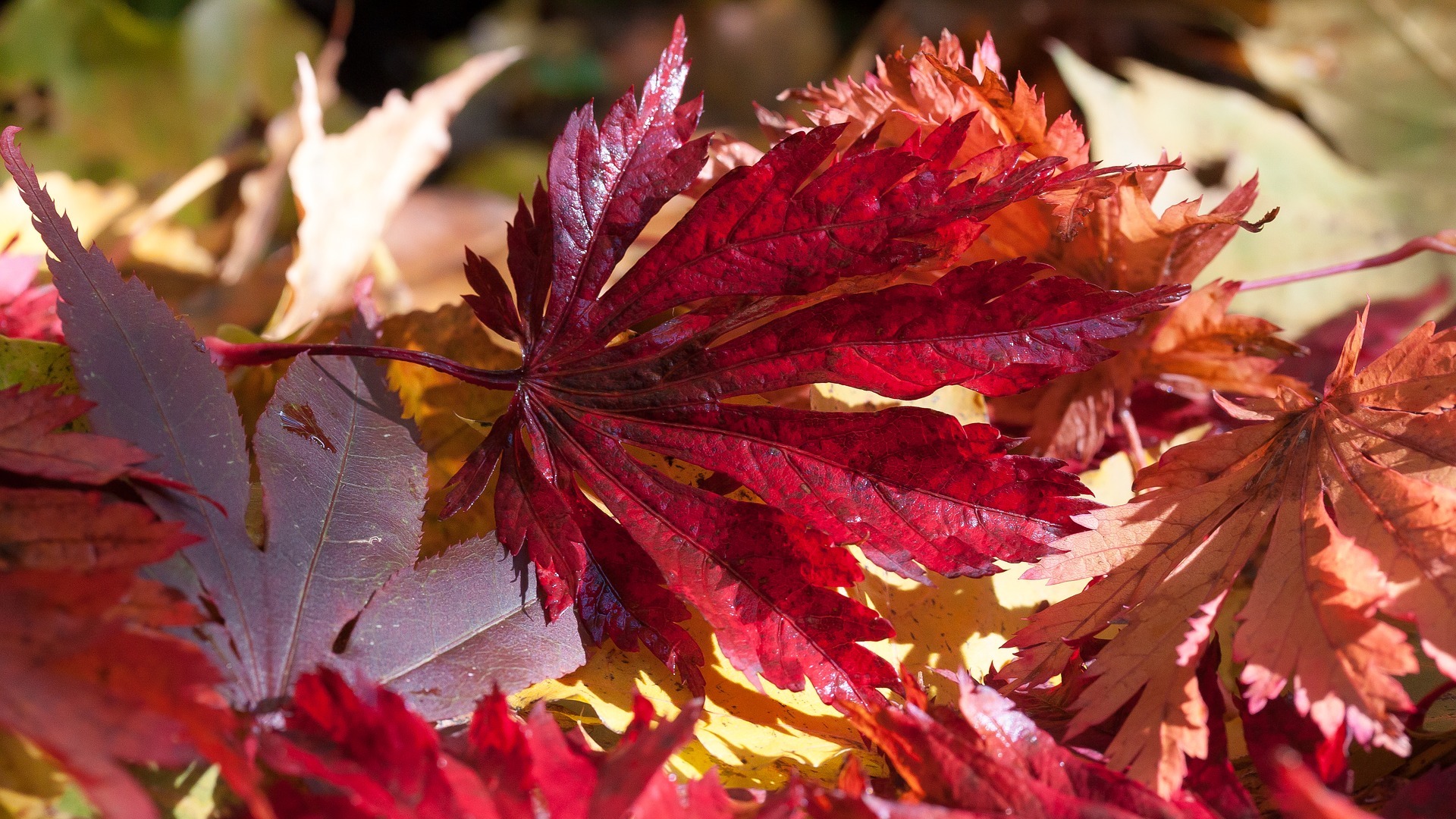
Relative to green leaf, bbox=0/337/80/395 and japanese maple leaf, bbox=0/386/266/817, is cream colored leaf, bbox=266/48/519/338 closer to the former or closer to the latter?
green leaf, bbox=0/337/80/395

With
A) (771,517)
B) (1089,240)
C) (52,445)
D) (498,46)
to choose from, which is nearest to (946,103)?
(1089,240)

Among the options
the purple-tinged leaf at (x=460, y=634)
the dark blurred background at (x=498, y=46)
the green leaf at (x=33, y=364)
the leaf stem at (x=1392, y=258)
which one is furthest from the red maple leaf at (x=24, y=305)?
the leaf stem at (x=1392, y=258)

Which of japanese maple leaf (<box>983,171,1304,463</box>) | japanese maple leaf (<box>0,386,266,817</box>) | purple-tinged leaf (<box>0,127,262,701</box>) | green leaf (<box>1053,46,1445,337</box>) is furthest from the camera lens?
green leaf (<box>1053,46,1445,337</box>)

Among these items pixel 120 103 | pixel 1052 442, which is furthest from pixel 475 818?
pixel 120 103

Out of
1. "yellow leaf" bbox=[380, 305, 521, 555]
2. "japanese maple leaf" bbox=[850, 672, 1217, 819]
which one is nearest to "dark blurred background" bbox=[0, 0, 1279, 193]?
"yellow leaf" bbox=[380, 305, 521, 555]

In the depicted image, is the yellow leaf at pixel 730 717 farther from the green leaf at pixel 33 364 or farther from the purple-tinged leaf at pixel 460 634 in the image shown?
the green leaf at pixel 33 364

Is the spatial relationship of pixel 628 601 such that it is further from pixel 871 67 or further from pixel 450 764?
pixel 871 67
